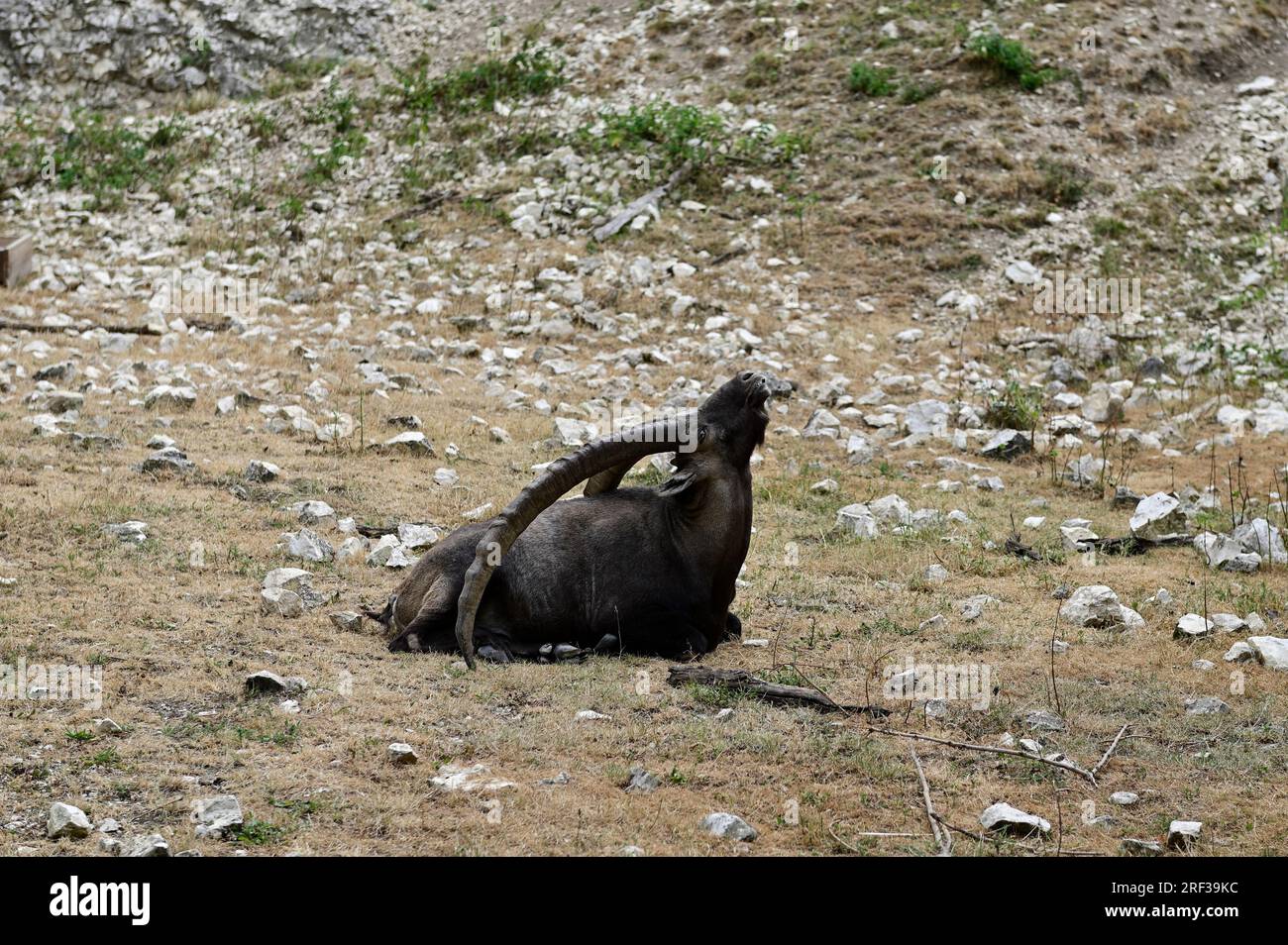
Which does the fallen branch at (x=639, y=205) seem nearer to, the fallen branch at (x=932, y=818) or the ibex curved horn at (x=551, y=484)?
the ibex curved horn at (x=551, y=484)

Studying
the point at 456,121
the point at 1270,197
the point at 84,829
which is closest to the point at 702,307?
the point at 456,121

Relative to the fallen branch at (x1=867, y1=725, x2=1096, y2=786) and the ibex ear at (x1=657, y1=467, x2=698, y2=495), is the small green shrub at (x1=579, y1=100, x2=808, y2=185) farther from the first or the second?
the fallen branch at (x1=867, y1=725, x2=1096, y2=786)

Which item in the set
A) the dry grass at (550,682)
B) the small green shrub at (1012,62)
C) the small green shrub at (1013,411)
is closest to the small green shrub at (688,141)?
the small green shrub at (1012,62)

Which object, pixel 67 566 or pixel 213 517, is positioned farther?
pixel 213 517

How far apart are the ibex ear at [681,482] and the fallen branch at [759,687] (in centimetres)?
109

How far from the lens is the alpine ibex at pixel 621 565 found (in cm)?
759

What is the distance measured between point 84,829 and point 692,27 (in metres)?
18.7

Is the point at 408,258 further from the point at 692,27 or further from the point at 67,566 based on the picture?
the point at 67,566

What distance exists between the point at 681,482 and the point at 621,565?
1.85 feet

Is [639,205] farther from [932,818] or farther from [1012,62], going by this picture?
[932,818]

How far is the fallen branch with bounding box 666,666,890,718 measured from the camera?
6594 mm

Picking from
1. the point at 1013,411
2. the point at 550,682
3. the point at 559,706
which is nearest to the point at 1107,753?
the point at 559,706

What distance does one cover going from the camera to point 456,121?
68.0ft

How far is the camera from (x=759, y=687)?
6.79 m
